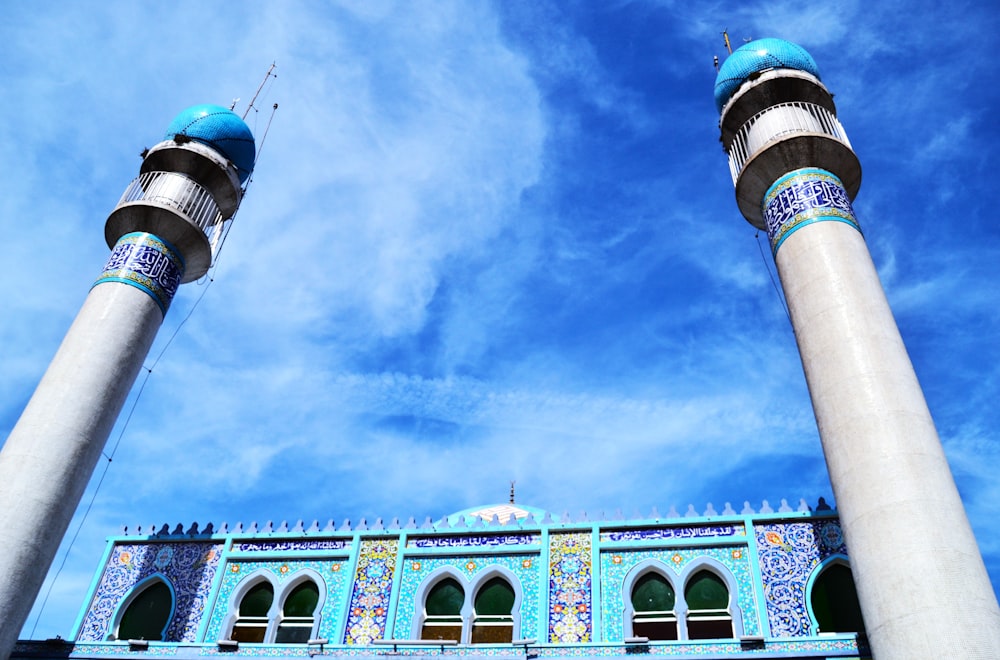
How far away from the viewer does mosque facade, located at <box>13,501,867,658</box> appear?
10.5m

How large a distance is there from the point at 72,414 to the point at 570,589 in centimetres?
754

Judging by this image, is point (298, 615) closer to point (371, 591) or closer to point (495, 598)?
point (371, 591)

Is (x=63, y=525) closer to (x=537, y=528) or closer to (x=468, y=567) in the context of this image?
(x=468, y=567)

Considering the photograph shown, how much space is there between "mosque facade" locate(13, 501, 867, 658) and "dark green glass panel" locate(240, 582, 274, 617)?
2 centimetres

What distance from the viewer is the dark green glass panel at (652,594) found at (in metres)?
11.1

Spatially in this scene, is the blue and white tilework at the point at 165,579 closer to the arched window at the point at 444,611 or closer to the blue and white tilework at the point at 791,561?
the arched window at the point at 444,611

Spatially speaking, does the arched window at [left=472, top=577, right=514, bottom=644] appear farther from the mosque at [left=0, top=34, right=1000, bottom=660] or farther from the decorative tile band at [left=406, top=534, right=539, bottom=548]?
the decorative tile band at [left=406, top=534, right=539, bottom=548]

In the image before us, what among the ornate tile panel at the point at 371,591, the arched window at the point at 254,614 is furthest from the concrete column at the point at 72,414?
the ornate tile panel at the point at 371,591

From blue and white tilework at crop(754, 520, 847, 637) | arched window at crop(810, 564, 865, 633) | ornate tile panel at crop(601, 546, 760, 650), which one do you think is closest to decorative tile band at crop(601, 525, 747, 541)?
ornate tile panel at crop(601, 546, 760, 650)

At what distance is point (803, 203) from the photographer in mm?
11594

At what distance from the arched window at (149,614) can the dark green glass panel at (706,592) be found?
25.0 feet

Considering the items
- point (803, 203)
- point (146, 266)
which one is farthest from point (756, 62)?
point (146, 266)

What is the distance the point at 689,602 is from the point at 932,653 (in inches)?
152

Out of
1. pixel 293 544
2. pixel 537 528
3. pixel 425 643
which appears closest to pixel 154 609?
pixel 293 544
